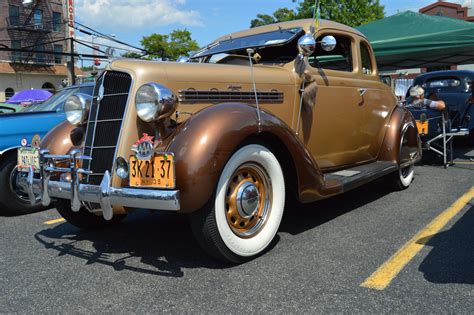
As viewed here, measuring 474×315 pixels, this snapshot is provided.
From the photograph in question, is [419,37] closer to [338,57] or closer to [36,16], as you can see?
[338,57]

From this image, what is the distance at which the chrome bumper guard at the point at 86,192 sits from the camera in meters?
2.63

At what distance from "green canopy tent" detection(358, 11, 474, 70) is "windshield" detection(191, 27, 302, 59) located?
15.5 ft

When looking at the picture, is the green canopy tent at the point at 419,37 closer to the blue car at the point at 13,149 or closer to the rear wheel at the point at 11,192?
the blue car at the point at 13,149

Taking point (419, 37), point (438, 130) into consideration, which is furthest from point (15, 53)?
point (438, 130)

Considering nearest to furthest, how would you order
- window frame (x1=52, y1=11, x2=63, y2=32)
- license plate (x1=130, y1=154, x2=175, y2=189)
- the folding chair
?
license plate (x1=130, y1=154, x2=175, y2=189), the folding chair, window frame (x1=52, y1=11, x2=63, y2=32)

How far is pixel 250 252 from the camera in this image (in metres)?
3.09

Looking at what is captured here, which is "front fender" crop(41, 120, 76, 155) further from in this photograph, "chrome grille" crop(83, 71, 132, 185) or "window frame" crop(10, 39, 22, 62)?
"window frame" crop(10, 39, 22, 62)

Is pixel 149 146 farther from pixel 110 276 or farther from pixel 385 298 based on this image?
pixel 385 298

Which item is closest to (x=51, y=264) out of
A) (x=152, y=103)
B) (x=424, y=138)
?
(x=152, y=103)

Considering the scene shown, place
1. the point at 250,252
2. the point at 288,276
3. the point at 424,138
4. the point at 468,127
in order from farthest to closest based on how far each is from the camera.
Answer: the point at 468,127 → the point at 424,138 → the point at 250,252 → the point at 288,276

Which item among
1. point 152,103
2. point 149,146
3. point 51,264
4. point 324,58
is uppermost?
point 324,58

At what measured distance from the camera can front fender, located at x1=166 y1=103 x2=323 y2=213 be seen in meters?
2.67

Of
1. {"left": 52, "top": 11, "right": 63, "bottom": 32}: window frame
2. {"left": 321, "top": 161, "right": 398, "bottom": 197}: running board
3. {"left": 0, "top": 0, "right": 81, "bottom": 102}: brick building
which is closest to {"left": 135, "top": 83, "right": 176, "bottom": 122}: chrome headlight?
{"left": 321, "top": 161, "right": 398, "bottom": 197}: running board

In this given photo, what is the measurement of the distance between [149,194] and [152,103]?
1.98ft
